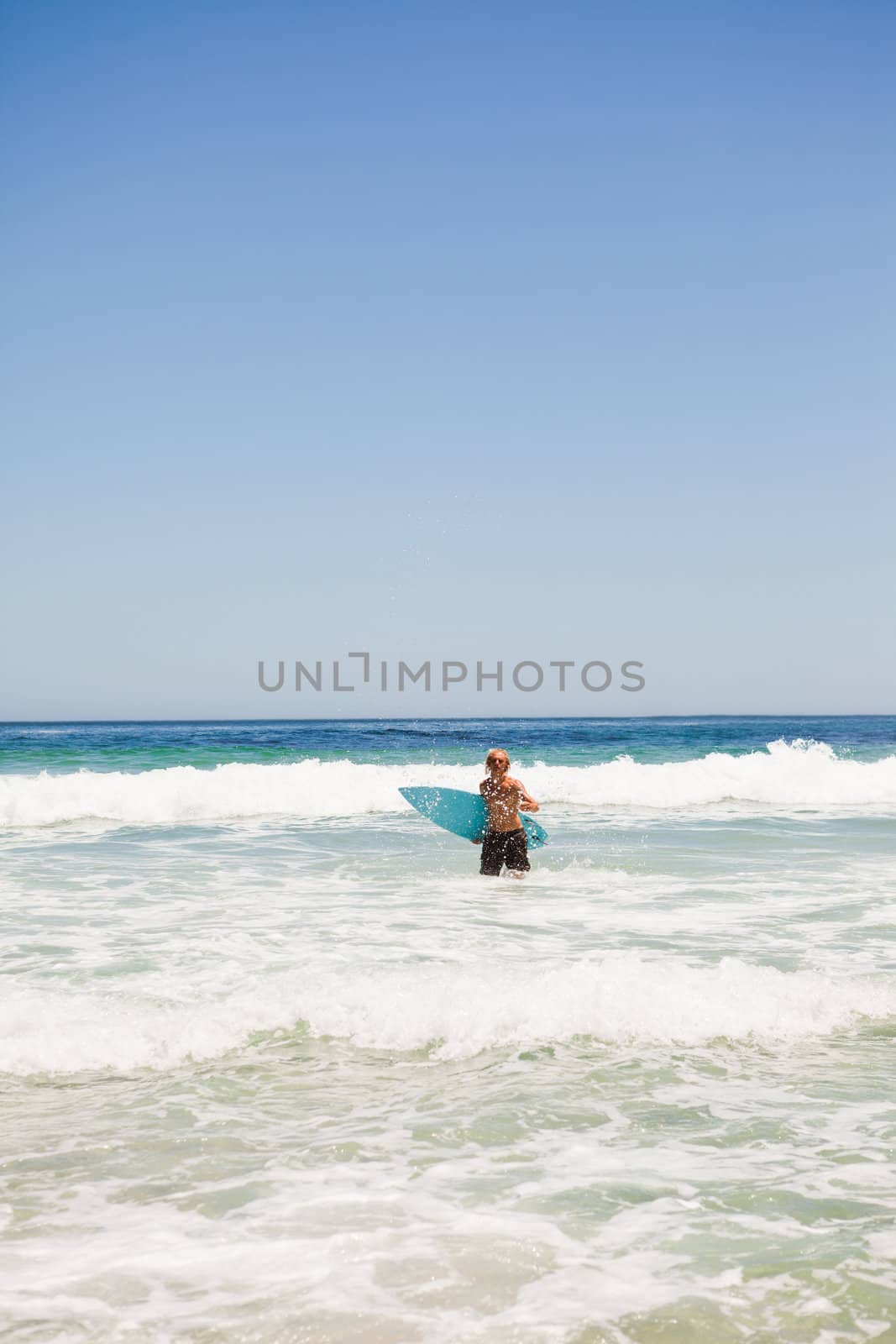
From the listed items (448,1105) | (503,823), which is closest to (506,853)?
(503,823)

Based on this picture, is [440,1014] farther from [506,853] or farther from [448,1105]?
[506,853]

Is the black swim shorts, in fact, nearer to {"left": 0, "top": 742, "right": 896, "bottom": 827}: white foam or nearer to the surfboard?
the surfboard

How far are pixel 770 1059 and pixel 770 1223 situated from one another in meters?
1.85

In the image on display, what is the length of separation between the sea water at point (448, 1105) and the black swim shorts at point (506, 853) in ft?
1.14

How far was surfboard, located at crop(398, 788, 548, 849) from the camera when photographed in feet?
40.2

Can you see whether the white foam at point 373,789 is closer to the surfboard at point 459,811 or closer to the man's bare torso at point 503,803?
the surfboard at point 459,811

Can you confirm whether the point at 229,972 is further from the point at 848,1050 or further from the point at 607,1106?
the point at 848,1050

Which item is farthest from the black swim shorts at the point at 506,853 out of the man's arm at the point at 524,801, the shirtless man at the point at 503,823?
the man's arm at the point at 524,801

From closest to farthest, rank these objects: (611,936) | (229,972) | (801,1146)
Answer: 1. (801,1146)
2. (229,972)
3. (611,936)

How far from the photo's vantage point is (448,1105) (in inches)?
182

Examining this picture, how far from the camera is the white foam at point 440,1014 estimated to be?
535 cm

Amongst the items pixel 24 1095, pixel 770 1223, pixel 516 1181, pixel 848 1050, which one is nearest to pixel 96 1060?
pixel 24 1095

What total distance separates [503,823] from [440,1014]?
558 centimetres

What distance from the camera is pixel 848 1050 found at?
535 centimetres
